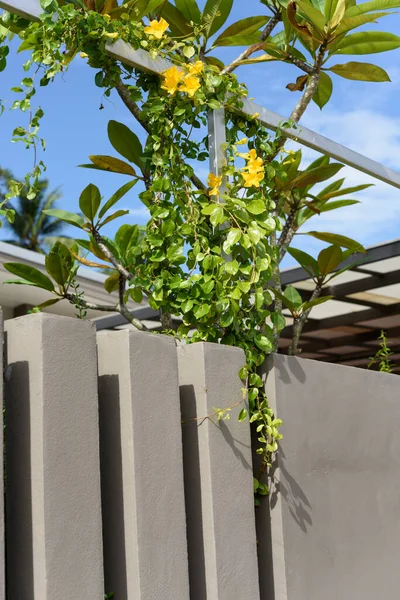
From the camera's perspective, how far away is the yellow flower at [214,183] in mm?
2504

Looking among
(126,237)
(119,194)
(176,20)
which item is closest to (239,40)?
(176,20)

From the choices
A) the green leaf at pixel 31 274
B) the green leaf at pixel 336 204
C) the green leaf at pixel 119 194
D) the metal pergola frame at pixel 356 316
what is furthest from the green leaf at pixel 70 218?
the metal pergola frame at pixel 356 316

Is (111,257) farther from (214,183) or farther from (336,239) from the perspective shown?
(336,239)

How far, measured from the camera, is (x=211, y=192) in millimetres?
2506

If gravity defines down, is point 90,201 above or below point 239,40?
below

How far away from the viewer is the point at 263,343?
8.16 feet

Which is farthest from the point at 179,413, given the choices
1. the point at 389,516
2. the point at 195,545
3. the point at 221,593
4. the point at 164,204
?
the point at 389,516

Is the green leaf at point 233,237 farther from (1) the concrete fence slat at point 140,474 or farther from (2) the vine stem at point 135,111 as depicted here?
(1) the concrete fence slat at point 140,474

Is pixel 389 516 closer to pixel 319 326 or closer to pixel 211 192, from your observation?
pixel 211 192

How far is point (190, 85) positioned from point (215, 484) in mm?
1280

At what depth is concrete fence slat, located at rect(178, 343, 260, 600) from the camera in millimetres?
2158

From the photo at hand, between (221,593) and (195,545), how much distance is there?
0.50ft

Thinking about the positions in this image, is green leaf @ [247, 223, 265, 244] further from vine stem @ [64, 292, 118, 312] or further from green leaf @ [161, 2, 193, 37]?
green leaf @ [161, 2, 193, 37]

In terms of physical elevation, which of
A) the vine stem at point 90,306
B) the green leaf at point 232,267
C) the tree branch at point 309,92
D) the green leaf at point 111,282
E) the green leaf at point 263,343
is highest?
the tree branch at point 309,92
